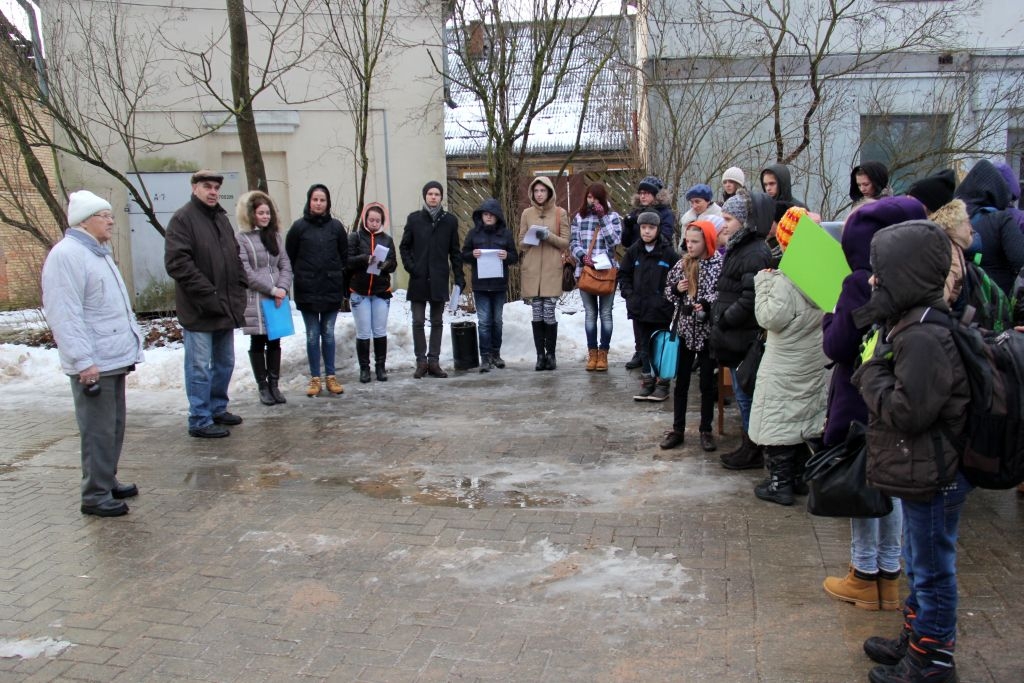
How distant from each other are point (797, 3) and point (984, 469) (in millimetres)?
11745

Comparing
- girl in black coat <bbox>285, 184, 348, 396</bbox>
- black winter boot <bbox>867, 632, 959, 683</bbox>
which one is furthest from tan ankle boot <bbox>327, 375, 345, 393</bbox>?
black winter boot <bbox>867, 632, 959, 683</bbox>

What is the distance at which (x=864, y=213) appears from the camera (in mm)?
3645

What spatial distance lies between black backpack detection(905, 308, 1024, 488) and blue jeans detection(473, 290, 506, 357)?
261 inches

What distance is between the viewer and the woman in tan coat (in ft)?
30.3

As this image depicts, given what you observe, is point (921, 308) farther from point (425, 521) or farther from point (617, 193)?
point (617, 193)

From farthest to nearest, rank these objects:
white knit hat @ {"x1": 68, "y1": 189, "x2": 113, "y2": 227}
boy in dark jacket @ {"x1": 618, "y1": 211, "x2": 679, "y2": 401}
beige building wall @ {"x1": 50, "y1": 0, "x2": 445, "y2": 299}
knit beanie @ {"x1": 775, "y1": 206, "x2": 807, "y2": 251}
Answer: beige building wall @ {"x1": 50, "y1": 0, "x2": 445, "y2": 299} → boy in dark jacket @ {"x1": 618, "y1": 211, "x2": 679, "y2": 401} → white knit hat @ {"x1": 68, "y1": 189, "x2": 113, "y2": 227} → knit beanie @ {"x1": 775, "y1": 206, "x2": 807, "y2": 251}

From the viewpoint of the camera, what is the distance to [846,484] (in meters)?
3.41

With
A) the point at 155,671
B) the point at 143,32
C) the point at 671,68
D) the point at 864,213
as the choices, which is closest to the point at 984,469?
the point at 864,213

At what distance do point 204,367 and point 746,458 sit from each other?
4293 mm

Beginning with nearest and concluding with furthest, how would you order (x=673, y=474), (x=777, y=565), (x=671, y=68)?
(x=777, y=565) → (x=673, y=474) → (x=671, y=68)

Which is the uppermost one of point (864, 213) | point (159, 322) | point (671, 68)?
point (671, 68)

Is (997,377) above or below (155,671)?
above

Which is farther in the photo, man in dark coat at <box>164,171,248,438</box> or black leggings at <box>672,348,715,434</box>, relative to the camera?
man in dark coat at <box>164,171,248,438</box>

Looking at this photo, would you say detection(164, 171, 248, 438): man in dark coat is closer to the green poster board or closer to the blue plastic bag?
the blue plastic bag
